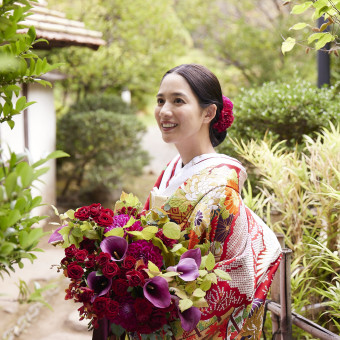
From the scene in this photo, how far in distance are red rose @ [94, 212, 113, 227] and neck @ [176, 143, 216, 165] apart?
69cm

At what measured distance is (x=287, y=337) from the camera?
312cm

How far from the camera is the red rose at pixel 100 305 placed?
1.63m

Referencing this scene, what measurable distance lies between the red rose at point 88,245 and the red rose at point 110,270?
20cm

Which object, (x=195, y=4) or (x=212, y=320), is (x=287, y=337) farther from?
(x=195, y=4)

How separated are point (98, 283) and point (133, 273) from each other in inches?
6.8

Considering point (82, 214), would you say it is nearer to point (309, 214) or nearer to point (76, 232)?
point (76, 232)

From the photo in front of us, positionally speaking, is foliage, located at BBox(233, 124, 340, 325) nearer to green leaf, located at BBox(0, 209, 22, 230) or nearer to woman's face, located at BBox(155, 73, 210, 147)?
woman's face, located at BBox(155, 73, 210, 147)

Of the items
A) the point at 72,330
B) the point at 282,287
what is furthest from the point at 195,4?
the point at 282,287

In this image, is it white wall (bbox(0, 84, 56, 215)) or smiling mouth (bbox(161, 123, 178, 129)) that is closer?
smiling mouth (bbox(161, 123, 178, 129))

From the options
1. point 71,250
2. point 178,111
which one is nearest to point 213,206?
point 178,111

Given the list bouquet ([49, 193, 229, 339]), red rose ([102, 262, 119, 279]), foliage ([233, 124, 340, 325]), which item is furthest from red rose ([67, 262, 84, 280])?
foliage ([233, 124, 340, 325])

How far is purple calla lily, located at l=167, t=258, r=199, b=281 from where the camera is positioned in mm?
1636

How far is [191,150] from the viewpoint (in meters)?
2.36

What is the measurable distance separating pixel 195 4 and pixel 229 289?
14.0 metres
